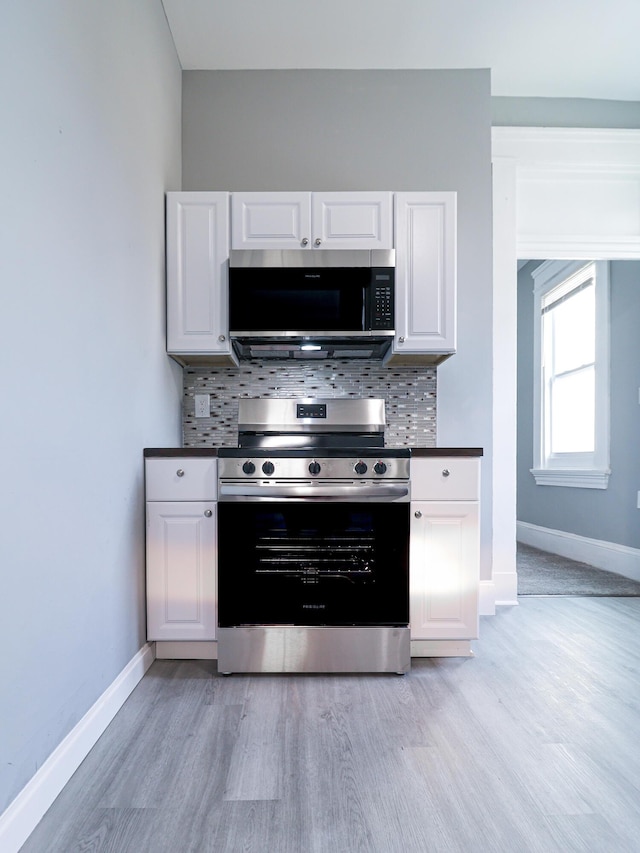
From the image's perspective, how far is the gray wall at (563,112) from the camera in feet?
9.89

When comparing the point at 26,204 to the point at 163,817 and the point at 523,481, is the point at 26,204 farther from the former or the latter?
the point at 523,481

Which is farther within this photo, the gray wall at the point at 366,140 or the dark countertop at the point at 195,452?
the gray wall at the point at 366,140

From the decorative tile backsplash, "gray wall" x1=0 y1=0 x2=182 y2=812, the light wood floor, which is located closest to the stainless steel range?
the light wood floor

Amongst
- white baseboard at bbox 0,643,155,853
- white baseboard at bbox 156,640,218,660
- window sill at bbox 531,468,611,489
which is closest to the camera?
white baseboard at bbox 0,643,155,853

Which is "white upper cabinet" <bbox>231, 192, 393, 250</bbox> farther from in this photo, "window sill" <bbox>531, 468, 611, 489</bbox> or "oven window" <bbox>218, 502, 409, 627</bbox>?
"window sill" <bbox>531, 468, 611, 489</bbox>

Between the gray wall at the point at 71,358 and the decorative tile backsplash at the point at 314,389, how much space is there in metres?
0.55

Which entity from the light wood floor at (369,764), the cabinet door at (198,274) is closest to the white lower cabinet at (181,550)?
the light wood floor at (369,764)

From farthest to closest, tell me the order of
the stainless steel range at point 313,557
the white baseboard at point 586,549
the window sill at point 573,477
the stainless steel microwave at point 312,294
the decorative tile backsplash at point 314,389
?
1. the window sill at point 573,477
2. the white baseboard at point 586,549
3. the decorative tile backsplash at point 314,389
4. the stainless steel microwave at point 312,294
5. the stainless steel range at point 313,557

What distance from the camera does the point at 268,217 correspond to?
2.38 m

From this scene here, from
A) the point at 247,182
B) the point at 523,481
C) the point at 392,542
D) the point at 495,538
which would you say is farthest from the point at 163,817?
the point at 523,481

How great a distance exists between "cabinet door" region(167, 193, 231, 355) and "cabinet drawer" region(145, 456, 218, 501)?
586 mm

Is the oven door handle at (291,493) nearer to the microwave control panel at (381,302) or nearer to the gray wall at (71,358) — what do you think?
the gray wall at (71,358)

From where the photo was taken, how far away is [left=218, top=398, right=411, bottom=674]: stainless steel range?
1988 mm

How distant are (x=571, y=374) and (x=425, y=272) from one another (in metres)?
2.50
